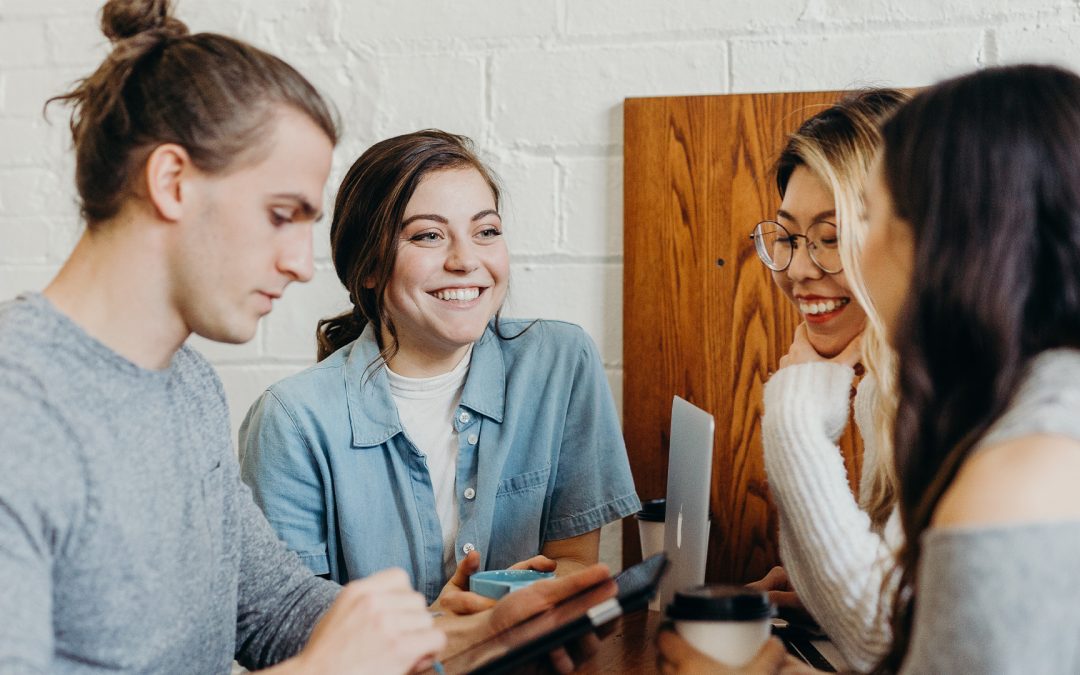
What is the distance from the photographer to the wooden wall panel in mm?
1641

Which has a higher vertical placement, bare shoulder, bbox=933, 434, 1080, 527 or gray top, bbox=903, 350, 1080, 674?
bare shoulder, bbox=933, 434, 1080, 527

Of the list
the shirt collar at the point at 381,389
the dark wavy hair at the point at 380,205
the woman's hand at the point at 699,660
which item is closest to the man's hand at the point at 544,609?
the woman's hand at the point at 699,660

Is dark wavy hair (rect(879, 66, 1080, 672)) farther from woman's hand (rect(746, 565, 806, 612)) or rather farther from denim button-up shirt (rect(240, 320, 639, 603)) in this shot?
denim button-up shirt (rect(240, 320, 639, 603))

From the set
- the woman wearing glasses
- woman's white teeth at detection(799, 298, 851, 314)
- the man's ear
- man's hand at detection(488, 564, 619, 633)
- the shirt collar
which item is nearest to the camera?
the man's ear

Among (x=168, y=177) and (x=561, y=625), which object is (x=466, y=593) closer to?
(x=561, y=625)

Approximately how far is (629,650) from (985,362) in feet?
1.84

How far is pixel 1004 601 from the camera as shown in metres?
0.63

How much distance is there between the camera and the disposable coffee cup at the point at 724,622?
80 cm

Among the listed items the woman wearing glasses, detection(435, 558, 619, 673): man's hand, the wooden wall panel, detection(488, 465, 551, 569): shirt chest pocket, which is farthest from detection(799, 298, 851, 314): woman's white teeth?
detection(435, 558, 619, 673): man's hand

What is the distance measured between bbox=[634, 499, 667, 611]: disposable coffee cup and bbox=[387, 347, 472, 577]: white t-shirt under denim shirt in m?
0.28

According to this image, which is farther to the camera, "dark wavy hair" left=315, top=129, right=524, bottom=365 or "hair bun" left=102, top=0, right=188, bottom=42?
"dark wavy hair" left=315, top=129, right=524, bottom=365

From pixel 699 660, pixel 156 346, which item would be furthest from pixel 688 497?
pixel 156 346

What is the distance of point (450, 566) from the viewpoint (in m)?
1.50

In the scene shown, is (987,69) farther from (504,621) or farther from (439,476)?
(439,476)
